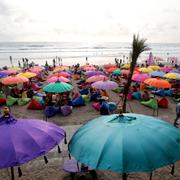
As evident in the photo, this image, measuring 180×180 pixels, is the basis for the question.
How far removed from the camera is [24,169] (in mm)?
7602

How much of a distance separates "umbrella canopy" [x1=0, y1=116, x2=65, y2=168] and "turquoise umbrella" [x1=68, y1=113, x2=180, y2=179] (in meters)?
0.50

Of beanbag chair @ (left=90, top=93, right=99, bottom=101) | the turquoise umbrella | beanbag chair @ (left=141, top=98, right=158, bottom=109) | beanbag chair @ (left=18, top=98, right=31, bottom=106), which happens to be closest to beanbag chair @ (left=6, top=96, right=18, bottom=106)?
beanbag chair @ (left=18, top=98, right=31, bottom=106)

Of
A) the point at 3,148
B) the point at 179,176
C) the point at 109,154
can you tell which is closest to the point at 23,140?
the point at 3,148

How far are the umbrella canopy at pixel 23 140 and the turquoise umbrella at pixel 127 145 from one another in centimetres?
50

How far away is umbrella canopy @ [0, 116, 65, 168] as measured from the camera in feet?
12.4

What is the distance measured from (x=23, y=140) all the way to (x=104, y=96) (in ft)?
40.2

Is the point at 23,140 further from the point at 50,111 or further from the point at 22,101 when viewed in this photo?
the point at 22,101

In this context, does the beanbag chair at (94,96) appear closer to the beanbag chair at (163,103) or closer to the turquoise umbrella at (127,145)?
the beanbag chair at (163,103)

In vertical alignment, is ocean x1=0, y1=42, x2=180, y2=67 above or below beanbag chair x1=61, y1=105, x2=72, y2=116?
above

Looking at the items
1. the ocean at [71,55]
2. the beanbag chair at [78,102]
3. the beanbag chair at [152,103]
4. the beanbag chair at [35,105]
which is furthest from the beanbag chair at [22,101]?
the ocean at [71,55]

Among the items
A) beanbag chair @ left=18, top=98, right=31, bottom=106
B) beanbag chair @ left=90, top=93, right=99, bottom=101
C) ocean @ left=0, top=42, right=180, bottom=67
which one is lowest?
beanbag chair @ left=18, top=98, right=31, bottom=106

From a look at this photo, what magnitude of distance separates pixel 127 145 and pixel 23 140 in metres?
1.71

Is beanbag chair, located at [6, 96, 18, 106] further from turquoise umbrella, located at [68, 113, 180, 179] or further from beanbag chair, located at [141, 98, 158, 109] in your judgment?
turquoise umbrella, located at [68, 113, 180, 179]

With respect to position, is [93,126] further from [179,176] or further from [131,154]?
[179,176]
